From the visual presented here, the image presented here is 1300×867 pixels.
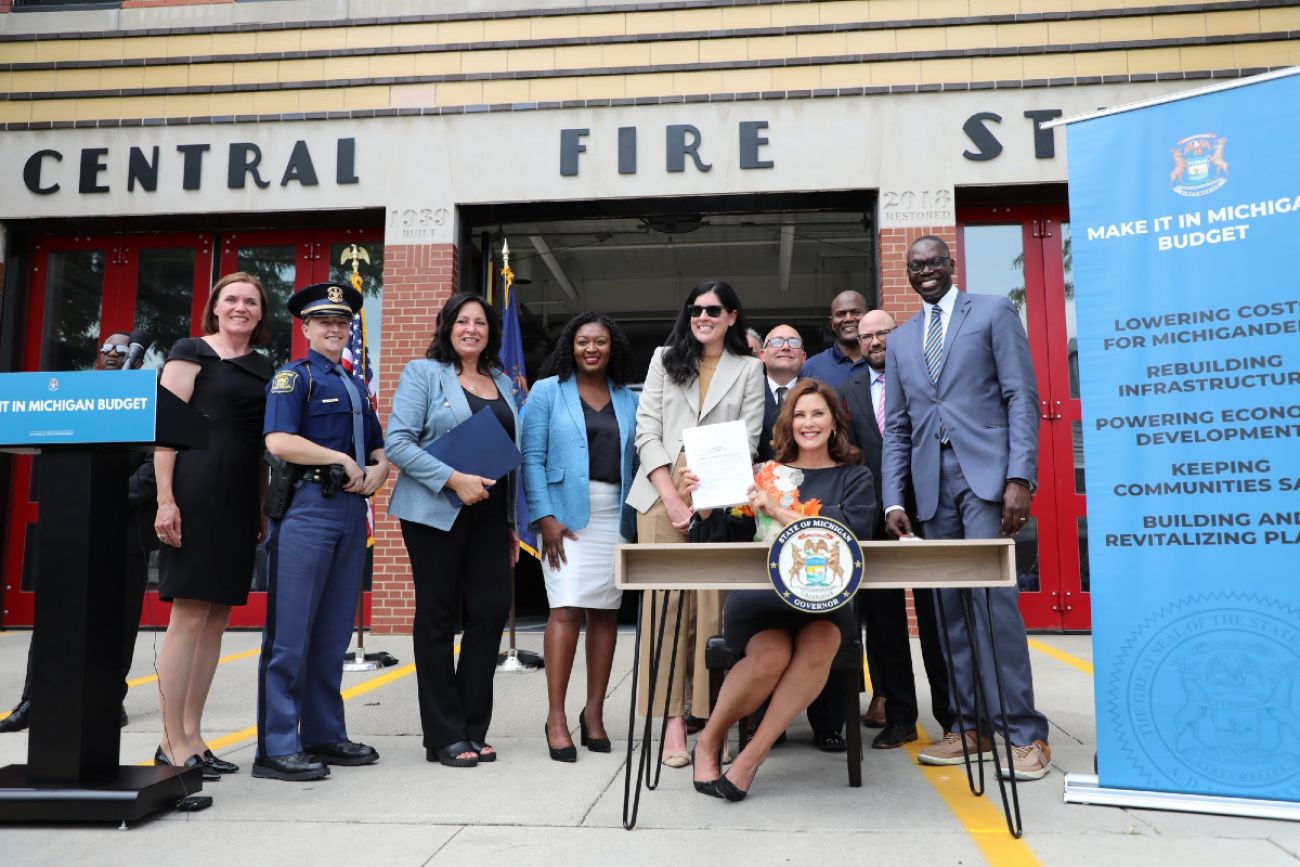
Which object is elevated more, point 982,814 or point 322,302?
point 322,302

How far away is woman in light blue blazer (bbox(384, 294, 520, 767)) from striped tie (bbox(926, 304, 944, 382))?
185 cm

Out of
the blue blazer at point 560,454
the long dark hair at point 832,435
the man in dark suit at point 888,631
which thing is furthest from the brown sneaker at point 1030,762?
the blue blazer at point 560,454

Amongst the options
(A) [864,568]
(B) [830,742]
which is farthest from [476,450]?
(B) [830,742]

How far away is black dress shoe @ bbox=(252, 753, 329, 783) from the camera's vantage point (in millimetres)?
3789

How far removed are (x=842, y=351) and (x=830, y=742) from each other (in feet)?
6.84

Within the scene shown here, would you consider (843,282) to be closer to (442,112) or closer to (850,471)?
(442,112)

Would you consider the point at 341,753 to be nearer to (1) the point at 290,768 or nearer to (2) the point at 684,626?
(1) the point at 290,768

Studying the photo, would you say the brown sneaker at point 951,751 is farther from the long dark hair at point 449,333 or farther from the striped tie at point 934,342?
the long dark hair at point 449,333

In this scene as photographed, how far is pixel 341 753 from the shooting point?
13.5 ft

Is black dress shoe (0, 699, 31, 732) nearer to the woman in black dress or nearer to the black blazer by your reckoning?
the woman in black dress

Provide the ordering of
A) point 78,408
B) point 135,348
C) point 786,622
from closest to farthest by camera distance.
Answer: point 78,408
point 786,622
point 135,348

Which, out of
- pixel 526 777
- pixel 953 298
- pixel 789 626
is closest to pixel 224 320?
pixel 526 777

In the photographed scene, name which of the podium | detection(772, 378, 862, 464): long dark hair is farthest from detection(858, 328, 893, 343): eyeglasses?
the podium

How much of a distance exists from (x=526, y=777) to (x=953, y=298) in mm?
2658
